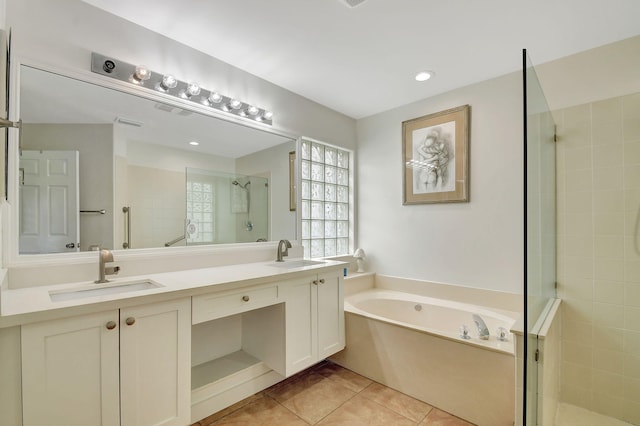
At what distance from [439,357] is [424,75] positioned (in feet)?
7.07

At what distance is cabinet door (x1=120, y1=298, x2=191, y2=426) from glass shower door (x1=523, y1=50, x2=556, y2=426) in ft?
5.04

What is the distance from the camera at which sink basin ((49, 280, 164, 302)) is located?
54.7 inches

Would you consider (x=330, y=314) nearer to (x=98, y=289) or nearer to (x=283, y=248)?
(x=283, y=248)

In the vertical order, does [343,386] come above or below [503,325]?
below

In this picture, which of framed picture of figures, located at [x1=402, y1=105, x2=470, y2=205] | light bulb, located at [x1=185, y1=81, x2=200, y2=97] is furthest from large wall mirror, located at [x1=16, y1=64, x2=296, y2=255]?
framed picture of figures, located at [x1=402, y1=105, x2=470, y2=205]

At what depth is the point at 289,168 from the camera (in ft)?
8.82

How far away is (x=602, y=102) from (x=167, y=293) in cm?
295

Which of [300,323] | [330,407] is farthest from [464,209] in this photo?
[330,407]

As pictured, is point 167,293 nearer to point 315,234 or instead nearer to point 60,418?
point 60,418

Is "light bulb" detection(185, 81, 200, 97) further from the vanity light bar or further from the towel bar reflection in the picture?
the towel bar reflection

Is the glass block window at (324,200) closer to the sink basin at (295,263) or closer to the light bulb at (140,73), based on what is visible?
the sink basin at (295,263)

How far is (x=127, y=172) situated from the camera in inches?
68.9

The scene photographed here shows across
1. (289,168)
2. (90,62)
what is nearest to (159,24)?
(90,62)

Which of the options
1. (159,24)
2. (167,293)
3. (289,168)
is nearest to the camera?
(167,293)
